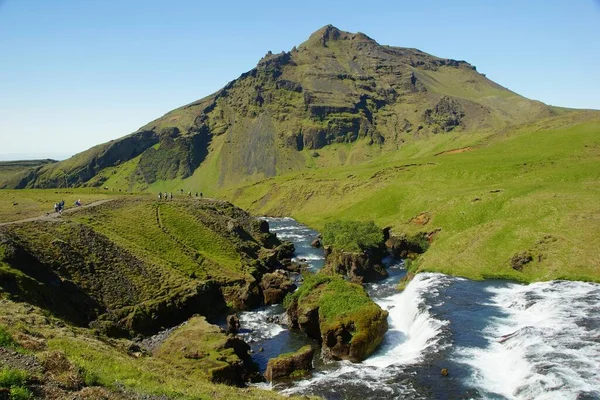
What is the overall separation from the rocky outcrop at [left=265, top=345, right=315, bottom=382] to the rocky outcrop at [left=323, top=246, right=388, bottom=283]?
109ft

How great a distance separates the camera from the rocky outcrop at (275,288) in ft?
233

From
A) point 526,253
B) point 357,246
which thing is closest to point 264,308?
point 357,246

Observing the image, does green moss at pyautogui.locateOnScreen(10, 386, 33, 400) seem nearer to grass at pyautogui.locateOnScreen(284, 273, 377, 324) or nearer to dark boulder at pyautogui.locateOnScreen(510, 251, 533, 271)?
grass at pyautogui.locateOnScreen(284, 273, 377, 324)

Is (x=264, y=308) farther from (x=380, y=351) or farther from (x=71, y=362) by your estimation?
(x=71, y=362)

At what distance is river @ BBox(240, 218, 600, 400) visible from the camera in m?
37.7

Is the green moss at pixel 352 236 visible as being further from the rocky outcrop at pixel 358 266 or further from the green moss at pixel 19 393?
the green moss at pixel 19 393

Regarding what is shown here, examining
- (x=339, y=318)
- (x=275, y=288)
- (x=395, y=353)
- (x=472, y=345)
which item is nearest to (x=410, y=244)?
(x=275, y=288)

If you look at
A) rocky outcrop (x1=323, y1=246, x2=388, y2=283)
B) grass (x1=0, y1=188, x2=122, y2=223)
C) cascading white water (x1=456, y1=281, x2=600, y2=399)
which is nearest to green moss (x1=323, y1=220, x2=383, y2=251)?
rocky outcrop (x1=323, y1=246, x2=388, y2=283)

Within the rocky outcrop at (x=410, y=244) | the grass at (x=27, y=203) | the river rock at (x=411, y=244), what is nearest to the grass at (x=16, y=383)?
the grass at (x=27, y=203)

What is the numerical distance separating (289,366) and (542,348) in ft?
79.0

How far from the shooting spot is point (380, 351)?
49844mm

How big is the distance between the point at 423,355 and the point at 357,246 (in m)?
39.7

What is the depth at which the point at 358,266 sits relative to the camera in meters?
80.9

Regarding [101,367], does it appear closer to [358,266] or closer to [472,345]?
[472,345]
